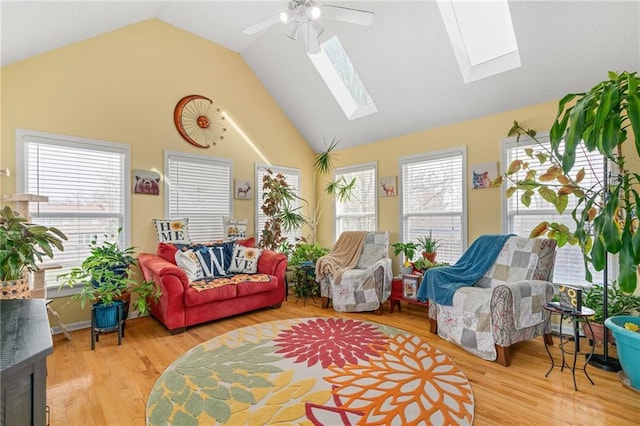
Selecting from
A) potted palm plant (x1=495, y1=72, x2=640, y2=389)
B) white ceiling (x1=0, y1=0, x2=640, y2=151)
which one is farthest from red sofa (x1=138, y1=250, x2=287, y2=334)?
potted palm plant (x1=495, y1=72, x2=640, y2=389)

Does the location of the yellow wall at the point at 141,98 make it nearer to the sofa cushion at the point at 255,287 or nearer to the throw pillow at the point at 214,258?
the throw pillow at the point at 214,258

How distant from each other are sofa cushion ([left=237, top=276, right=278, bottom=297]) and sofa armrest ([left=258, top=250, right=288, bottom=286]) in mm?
99

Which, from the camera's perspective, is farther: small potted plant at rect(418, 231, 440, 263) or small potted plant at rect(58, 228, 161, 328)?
small potted plant at rect(418, 231, 440, 263)

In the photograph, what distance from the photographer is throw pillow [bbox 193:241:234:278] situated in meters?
3.86

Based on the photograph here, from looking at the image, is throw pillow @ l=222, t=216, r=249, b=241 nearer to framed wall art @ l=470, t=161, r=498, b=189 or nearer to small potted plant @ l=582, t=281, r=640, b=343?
framed wall art @ l=470, t=161, r=498, b=189

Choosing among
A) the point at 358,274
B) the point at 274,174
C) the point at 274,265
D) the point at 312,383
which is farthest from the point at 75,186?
the point at 358,274

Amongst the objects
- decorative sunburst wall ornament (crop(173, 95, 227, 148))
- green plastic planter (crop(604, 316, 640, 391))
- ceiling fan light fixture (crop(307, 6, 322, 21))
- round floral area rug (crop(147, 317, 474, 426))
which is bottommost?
round floral area rug (crop(147, 317, 474, 426))

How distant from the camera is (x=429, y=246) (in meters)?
4.06

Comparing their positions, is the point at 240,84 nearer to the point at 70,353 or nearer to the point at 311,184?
the point at 311,184

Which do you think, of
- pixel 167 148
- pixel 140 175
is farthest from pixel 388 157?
pixel 140 175

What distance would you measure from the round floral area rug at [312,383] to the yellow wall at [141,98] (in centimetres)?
201

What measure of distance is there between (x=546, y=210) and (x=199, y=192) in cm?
430

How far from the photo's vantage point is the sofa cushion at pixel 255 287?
3654 millimetres

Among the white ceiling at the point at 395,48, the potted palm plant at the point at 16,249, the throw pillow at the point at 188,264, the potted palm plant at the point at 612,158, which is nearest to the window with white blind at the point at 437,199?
the white ceiling at the point at 395,48
